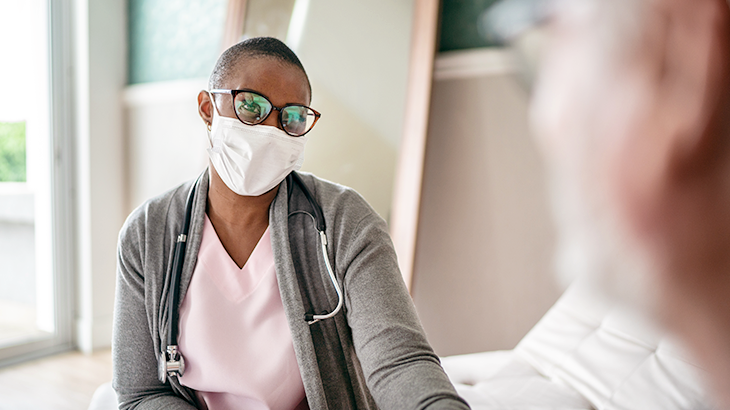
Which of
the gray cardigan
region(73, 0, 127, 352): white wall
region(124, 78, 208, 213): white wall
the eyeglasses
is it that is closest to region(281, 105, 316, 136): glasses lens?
the eyeglasses

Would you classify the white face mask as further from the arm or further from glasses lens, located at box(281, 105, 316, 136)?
the arm

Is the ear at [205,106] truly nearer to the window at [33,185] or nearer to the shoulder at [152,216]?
the shoulder at [152,216]

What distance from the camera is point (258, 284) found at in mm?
1024

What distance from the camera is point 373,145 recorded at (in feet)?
6.35

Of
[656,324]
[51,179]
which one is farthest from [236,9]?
[656,324]

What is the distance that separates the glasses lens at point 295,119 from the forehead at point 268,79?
15mm

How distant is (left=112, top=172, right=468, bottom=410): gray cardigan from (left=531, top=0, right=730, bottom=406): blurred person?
726 millimetres

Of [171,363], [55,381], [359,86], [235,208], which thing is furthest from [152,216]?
[55,381]

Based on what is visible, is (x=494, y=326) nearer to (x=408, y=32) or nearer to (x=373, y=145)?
(x=373, y=145)

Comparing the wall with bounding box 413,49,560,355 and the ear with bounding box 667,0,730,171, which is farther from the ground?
the ear with bounding box 667,0,730,171

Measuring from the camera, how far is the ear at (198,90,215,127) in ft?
3.56

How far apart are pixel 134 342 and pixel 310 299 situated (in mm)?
364

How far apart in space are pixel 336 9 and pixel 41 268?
2.19 meters

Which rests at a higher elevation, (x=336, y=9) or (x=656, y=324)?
(x=336, y=9)
